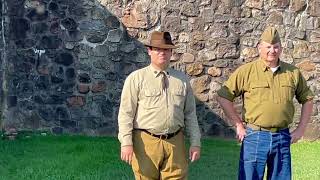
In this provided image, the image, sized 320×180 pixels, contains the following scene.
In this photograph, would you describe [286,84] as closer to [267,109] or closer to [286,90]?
[286,90]

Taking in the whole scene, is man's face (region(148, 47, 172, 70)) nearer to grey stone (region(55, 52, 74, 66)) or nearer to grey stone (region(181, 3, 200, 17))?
grey stone (region(181, 3, 200, 17))

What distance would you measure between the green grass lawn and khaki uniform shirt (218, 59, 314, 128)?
7.19 ft

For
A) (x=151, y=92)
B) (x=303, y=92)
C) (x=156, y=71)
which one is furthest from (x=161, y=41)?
(x=303, y=92)

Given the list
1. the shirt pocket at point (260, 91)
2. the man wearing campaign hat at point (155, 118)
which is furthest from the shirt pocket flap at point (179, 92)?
the shirt pocket at point (260, 91)

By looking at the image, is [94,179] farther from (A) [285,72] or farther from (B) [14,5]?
(B) [14,5]

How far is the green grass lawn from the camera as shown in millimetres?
7926

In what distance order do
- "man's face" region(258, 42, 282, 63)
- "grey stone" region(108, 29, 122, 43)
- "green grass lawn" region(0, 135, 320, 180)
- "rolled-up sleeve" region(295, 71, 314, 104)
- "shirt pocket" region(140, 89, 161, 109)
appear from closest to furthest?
1. "shirt pocket" region(140, 89, 161, 109)
2. "man's face" region(258, 42, 282, 63)
3. "rolled-up sleeve" region(295, 71, 314, 104)
4. "green grass lawn" region(0, 135, 320, 180)
5. "grey stone" region(108, 29, 122, 43)

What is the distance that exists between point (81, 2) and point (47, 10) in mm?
536

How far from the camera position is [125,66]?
10.5m

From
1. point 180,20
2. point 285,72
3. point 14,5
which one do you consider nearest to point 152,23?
point 180,20

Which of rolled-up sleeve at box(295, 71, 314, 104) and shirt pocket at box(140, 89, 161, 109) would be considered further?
rolled-up sleeve at box(295, 71, 314, 104)

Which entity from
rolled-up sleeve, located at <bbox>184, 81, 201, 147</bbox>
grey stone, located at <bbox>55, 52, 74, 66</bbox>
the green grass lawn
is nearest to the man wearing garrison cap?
rolled-up sleeve, located at <bbox>184, 81, 201, 147</bbox>

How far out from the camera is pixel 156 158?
5590 mm

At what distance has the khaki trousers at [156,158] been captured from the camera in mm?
5594
